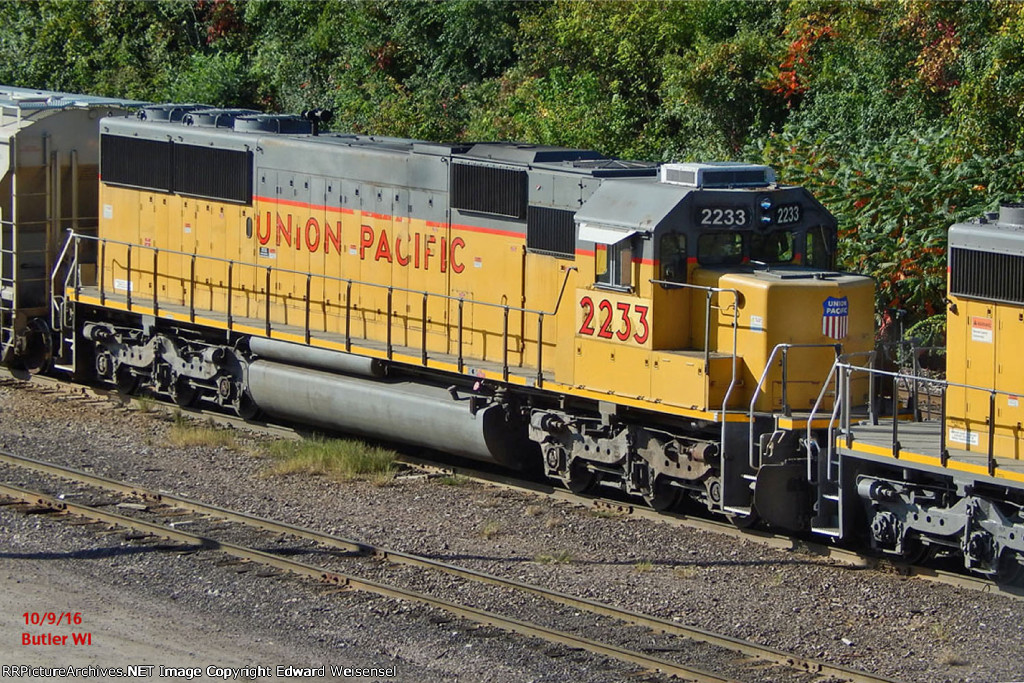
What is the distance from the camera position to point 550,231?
45.1 feet

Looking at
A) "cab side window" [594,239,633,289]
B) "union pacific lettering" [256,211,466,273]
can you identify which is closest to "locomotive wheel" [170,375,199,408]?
"union pacific lettering" [256,211,466,273]

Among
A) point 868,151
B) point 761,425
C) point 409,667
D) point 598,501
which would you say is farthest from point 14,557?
point 868,151

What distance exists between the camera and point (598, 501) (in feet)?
45.2

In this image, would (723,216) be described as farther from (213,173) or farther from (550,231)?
(213,173)

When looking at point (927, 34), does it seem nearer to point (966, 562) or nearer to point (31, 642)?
→ point (966, 562)

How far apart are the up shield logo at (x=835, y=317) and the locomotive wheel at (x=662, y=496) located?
2.05m

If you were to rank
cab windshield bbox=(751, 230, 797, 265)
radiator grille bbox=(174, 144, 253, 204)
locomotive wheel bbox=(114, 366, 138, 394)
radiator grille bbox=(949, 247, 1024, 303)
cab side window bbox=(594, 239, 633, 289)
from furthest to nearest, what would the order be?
1. locomotive wheel bbox=(114, 366, 138, 394)
2. radiator grille bbox=(174, 144, 253, 204)
3. cab windshield bbox=(751, 230, 797, 265)
4. cab side window bbox=(594, 239, 633, 289)
5. radiator grille bbox=(949, 247, 1024, 303)

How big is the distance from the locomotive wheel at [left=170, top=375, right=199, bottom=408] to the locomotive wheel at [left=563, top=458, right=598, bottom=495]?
5542 millimetres

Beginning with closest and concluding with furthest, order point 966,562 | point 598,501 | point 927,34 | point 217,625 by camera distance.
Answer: point 217,625 → point 966,562 → point 598,501 → point 927,34

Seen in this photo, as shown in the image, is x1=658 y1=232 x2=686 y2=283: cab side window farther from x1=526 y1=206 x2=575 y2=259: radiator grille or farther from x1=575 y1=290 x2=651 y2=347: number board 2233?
x1=526 y1=206 x2=575 y2=259: radiator grille

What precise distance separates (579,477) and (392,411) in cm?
215

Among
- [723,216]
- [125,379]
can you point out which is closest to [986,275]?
[723,216]

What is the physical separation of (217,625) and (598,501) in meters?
4.60

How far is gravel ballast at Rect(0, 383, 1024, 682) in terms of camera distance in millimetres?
9703
